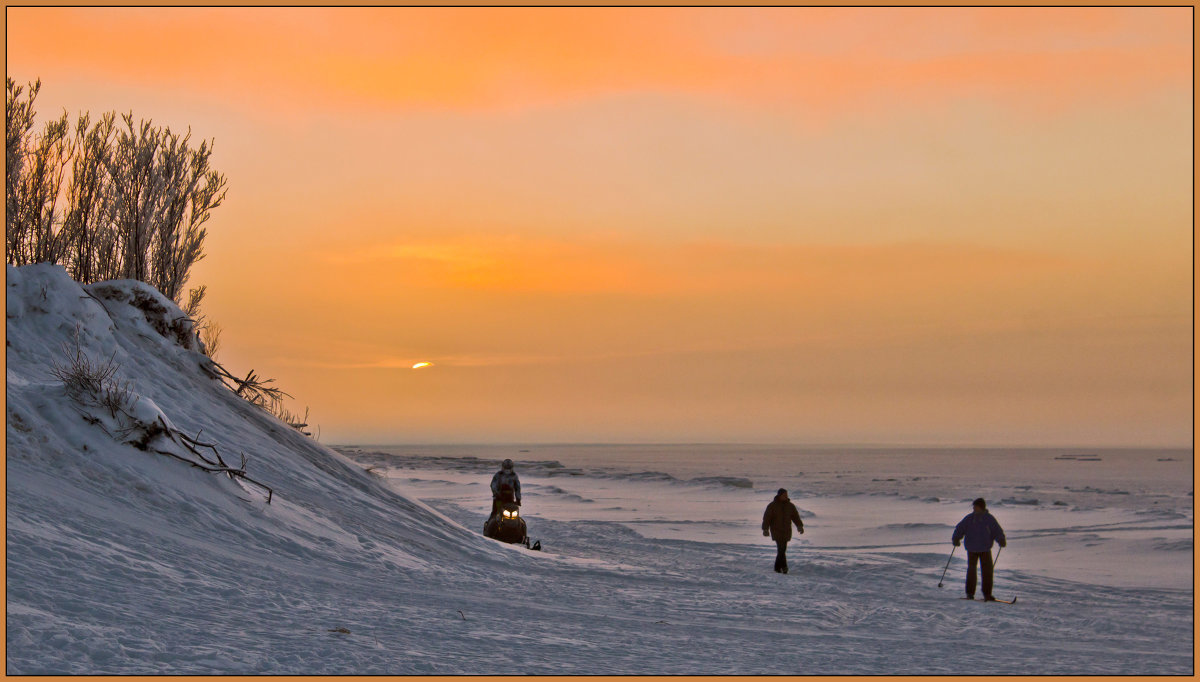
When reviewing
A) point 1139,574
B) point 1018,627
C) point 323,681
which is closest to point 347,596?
point 323,681

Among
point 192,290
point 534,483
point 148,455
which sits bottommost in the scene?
point 534,483

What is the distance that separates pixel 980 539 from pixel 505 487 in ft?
28.6

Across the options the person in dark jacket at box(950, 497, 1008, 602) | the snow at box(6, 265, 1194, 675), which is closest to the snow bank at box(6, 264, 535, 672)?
the snow at box(6, 265, 1194, 675)

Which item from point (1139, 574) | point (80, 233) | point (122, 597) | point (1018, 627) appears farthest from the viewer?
point (80, 233)

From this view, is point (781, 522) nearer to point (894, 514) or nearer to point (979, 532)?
point (979, 532)

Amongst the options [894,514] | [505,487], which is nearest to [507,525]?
[505,487]

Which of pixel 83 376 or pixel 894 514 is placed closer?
pixel 83 376

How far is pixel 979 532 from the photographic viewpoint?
14.1 metres

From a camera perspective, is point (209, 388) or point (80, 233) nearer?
point (209, 388)

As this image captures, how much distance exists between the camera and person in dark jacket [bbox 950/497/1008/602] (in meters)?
13.8

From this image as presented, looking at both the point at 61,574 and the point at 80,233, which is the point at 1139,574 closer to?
the point at 61,574

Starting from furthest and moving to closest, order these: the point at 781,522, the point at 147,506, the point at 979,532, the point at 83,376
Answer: the point at 781,522
the point at 979,532
the point at 83,376
the point at 147,506

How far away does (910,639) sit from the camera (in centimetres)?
985

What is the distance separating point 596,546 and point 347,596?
11.5 m
